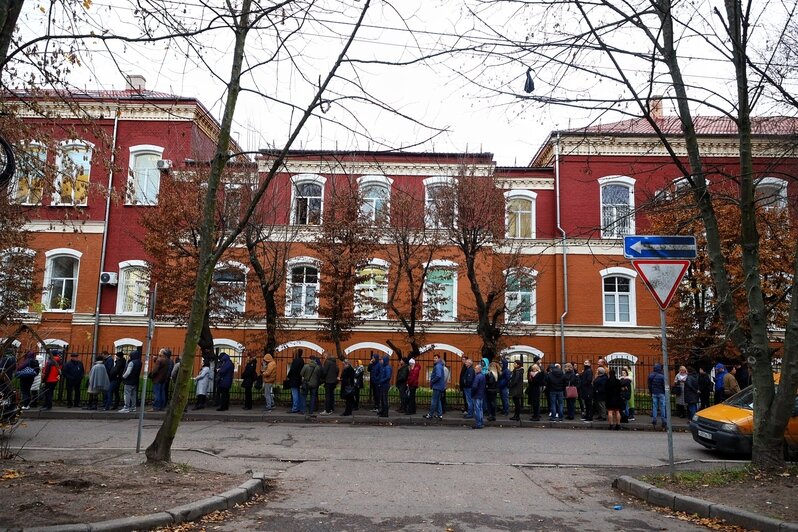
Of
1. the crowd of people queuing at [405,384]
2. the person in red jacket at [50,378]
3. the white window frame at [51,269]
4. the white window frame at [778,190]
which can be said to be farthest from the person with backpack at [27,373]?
the white window frame at [778,190]

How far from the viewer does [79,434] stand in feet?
43.3

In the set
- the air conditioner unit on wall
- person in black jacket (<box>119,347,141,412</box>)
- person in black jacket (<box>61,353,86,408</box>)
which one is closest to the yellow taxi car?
person in black jacket (<box>119,347,141,412</box>)

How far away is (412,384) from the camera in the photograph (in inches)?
688

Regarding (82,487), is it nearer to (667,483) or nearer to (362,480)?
(362,480)

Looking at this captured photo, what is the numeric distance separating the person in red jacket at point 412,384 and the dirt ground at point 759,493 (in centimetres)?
964

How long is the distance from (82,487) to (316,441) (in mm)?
6082

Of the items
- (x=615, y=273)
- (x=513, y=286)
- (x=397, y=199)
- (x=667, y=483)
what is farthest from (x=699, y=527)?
(x=615, y=273)

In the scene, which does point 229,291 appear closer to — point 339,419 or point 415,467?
point 339,419

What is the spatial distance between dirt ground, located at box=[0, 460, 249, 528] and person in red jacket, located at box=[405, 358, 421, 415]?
9448 millimetres

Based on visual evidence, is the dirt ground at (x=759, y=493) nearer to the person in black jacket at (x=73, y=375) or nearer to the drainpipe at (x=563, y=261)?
the person in black jacket at (x=73, y=375)

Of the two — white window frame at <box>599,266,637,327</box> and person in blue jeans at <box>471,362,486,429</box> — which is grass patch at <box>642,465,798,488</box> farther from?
white window frame at <box>599,266,637,327</box>

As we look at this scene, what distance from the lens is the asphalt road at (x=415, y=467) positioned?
671 cm

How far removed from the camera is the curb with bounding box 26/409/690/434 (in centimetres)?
1628

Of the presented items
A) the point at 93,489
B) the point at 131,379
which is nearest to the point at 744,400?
the point at 93,489
